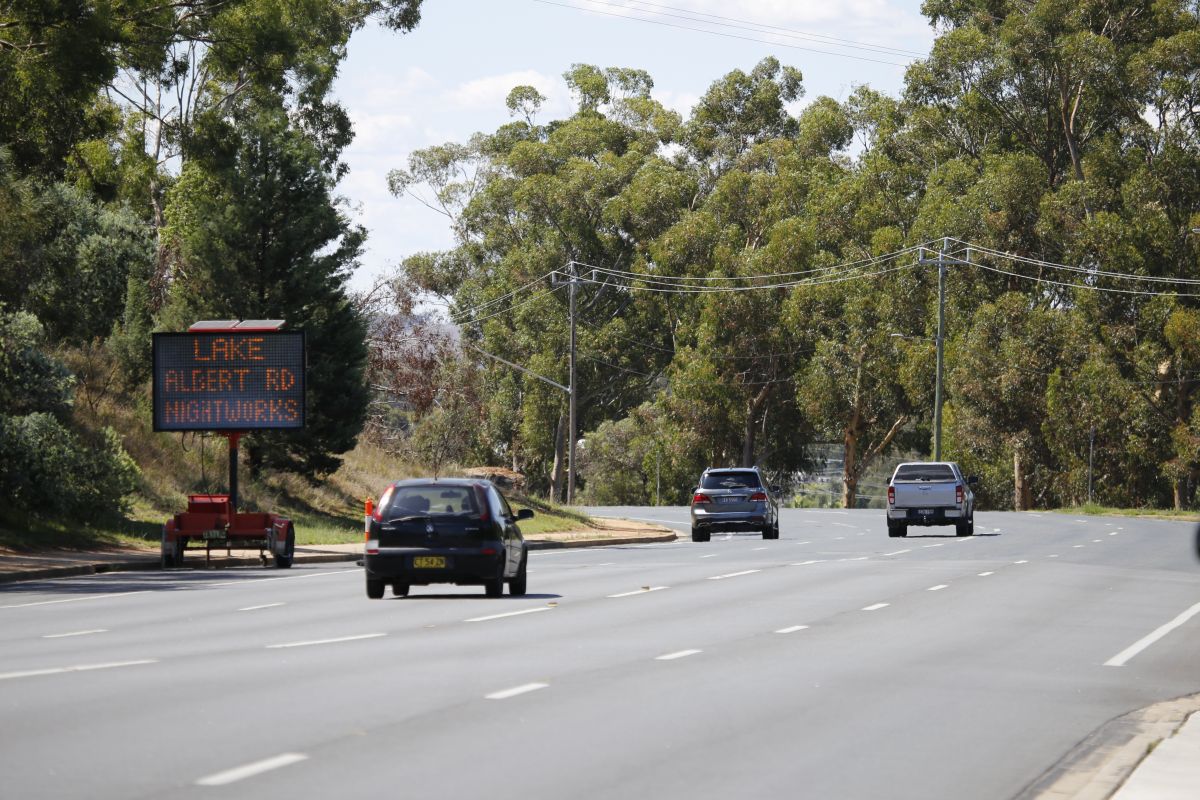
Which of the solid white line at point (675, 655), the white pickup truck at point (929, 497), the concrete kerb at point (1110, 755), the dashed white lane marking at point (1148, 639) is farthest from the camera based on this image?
the white pickup truck at point (929, 497)

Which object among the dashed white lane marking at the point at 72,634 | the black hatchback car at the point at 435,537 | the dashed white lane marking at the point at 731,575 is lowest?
the dashed white lane marking at the point at 72,634

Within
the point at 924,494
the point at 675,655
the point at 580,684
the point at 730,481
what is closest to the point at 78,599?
the point at 675,655

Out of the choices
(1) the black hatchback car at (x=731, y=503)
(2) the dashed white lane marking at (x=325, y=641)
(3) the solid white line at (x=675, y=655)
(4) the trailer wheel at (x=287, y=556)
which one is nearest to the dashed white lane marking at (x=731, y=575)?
(4) the trailer wheel at (x=287, y=556)

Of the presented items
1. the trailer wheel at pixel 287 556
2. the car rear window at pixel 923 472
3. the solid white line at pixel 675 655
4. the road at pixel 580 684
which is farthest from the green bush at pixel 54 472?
the solid white line at pixel 675 655

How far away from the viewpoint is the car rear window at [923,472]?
144ft

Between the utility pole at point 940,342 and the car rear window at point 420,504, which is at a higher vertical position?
the utility pole at point 940,342

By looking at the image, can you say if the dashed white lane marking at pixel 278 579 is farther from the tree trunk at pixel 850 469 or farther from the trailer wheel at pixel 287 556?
the tree trunk at pixel 850 469

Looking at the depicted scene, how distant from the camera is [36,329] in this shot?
35281mm

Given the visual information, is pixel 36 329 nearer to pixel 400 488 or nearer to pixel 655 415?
pixel 400 488

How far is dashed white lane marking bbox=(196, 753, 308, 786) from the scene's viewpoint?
880 cm

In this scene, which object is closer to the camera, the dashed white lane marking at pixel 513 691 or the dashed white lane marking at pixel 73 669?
the dashed white lane marking at pixel 513 691

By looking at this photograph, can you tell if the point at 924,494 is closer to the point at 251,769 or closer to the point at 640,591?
the point at 640,591

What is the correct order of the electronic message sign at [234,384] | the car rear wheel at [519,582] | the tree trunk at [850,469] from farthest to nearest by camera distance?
1. the tree trunk at [850,469]
2. the electronic message sign at [234,384]
3. the car rear wheel at [519,582]

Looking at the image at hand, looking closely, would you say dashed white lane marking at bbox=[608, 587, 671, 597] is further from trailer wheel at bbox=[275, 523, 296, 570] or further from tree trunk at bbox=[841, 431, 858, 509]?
tree trunk at bbox=[841, 431, 858, 509]
